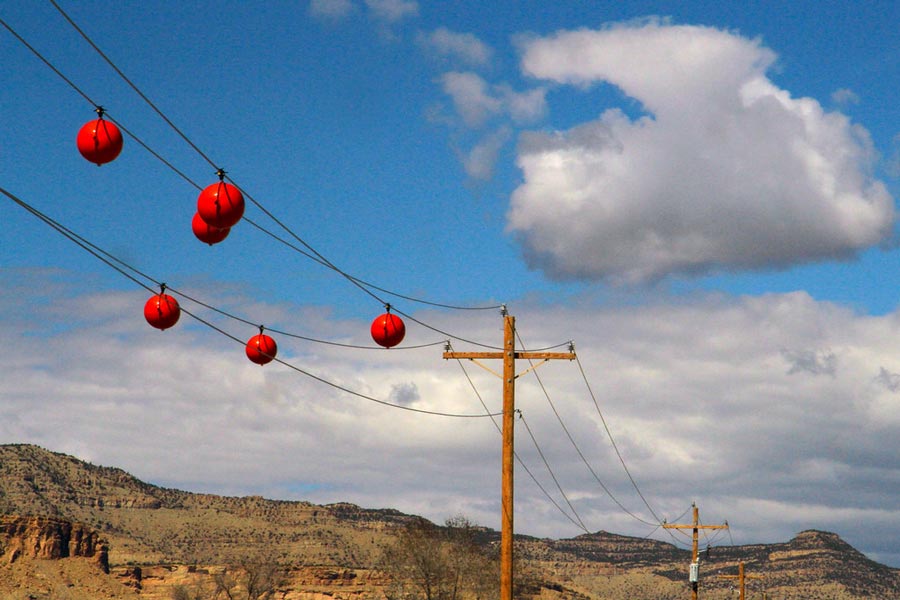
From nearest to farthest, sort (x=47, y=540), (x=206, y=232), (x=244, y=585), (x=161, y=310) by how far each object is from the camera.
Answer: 1. (x=206, y=232)
2. (x=161, y=310)
3. (x=244, y=585)
4. (x=47, y=540)

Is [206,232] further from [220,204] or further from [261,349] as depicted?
[261,349]

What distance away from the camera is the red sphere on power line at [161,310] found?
19.2 metres

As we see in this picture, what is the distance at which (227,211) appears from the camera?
15281mm

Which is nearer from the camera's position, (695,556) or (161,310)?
(161,310)

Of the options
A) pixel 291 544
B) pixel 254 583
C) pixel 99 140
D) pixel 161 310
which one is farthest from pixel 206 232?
pixel 291 544

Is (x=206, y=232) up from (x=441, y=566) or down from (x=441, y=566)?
up

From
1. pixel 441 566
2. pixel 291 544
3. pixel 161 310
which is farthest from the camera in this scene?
pixel 291 544

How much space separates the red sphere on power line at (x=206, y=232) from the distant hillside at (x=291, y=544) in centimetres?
11193

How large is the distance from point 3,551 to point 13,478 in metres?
28.2

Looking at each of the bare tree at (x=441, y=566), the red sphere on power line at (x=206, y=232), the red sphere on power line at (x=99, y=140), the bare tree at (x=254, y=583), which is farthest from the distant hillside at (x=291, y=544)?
the red sphere on power line at (x=99, y=140)

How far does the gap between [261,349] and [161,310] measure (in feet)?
13.2

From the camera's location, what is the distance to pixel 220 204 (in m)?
15.2

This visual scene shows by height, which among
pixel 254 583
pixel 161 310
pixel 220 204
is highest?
pixel 220 204

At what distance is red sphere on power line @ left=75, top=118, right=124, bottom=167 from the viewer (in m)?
14.9
